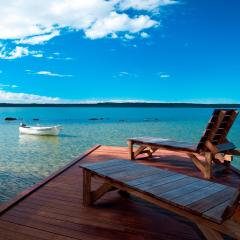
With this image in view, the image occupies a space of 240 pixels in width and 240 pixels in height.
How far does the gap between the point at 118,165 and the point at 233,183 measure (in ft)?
7.86

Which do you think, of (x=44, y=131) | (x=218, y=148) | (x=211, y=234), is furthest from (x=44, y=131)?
(x=211, y=234)

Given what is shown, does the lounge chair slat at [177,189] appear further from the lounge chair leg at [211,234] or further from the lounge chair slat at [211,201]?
the lounge chair leg at [211,234]

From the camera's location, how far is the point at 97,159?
24.8 feet

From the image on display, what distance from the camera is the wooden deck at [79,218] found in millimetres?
3281

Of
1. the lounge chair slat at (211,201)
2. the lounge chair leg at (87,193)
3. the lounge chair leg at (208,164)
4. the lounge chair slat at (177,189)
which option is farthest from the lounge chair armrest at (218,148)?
the lounge chair leg at (87,193)

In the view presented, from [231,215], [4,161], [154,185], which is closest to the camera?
[231,215]

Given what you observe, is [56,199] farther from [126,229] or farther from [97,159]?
[97,159]

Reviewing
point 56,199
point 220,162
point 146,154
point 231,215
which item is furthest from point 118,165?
point 146,154

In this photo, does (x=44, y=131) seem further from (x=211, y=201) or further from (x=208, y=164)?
(x=211, y=201)

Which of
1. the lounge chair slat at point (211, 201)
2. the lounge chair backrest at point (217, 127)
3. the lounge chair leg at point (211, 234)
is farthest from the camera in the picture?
the lounge chair backrest at point (217, 127)

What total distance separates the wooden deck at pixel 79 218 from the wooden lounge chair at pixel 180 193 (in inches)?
13.3

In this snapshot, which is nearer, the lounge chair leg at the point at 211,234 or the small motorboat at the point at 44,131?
the lounge chair leg at the point at 211,234

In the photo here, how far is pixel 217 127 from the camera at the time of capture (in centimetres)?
558

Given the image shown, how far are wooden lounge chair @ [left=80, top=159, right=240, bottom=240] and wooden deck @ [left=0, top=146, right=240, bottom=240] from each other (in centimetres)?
34
